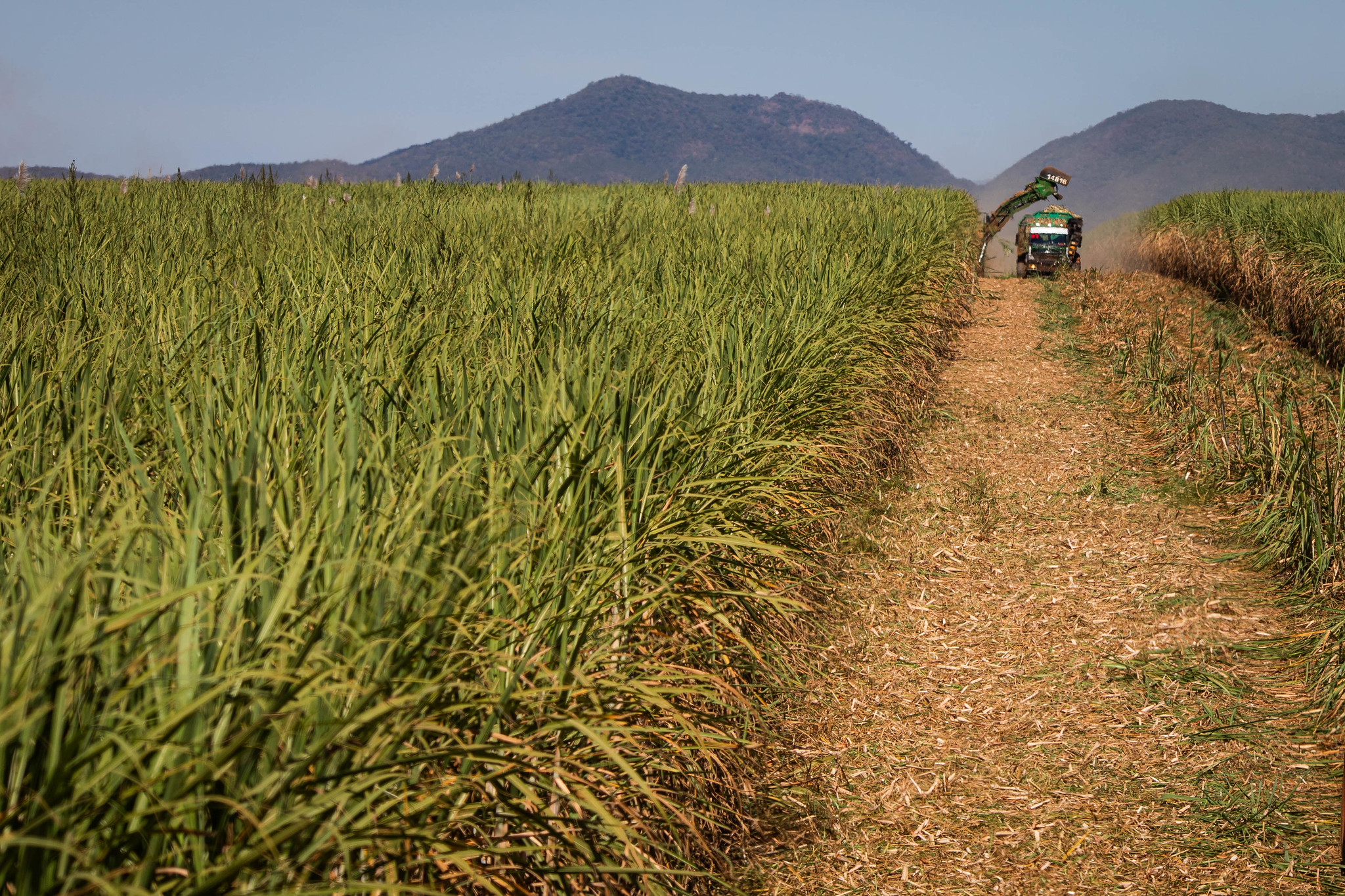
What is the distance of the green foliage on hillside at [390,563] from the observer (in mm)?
1223

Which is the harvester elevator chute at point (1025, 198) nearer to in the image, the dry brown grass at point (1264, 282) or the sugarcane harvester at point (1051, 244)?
the sugarcane harvester at point (1051, 244)

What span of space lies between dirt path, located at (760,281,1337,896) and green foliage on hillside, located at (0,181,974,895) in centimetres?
47

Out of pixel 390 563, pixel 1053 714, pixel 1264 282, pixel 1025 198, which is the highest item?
pixel 1025 198

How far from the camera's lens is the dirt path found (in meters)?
2.70

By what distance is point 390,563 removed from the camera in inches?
64.4

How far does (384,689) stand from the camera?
Answer: 1.41 m

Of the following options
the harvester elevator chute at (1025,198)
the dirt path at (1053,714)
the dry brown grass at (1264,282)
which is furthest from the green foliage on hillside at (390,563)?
the harvester elevator chute at (1025,198)

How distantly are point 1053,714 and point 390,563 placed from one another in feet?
9.09

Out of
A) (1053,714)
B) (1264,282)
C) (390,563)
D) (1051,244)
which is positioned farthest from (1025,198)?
(390,563)

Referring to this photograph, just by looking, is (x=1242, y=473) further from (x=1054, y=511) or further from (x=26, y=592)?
(x=26, y=592)

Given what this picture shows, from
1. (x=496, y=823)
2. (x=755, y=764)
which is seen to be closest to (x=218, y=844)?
(x=496, y=823)

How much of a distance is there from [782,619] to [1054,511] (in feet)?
9.08

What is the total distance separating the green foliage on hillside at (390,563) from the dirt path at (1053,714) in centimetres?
47

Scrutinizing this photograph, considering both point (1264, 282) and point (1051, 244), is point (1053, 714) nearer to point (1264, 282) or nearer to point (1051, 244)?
point (1264, 282)
